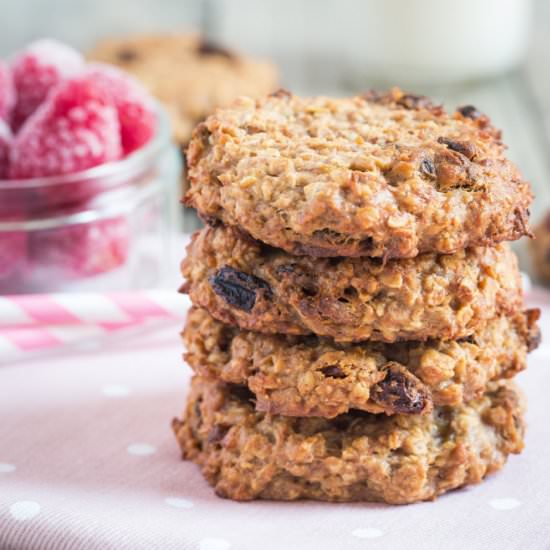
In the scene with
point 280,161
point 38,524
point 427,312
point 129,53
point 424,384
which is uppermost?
point 129,53

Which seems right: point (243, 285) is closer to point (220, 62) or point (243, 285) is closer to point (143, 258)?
point (143, 258)

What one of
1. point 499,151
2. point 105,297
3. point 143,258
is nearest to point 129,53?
point 143,258

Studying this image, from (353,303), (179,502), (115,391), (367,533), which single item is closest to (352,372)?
(353,303)

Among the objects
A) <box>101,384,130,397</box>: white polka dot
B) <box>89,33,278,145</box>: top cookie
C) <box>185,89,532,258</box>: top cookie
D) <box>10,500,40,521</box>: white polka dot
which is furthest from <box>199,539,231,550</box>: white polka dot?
<box>89,33,278,145</box>: top cookie


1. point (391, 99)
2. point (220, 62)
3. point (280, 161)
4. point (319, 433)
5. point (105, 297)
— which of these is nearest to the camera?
point (280, 161)

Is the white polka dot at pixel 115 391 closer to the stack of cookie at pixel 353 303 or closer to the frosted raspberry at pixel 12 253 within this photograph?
the stack of cookie at pixel 353 303

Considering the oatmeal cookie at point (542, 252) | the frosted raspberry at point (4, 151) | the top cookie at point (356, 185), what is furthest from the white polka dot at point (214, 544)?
the oatmeal cookie at point (542, 252)

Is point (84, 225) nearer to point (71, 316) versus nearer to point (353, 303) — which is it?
point (71, 316)

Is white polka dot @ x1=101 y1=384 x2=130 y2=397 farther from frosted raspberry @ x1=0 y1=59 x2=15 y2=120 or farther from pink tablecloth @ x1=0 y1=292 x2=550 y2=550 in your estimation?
frosted raspberry @ x1=0 y1=59 x2=15 y2=120
